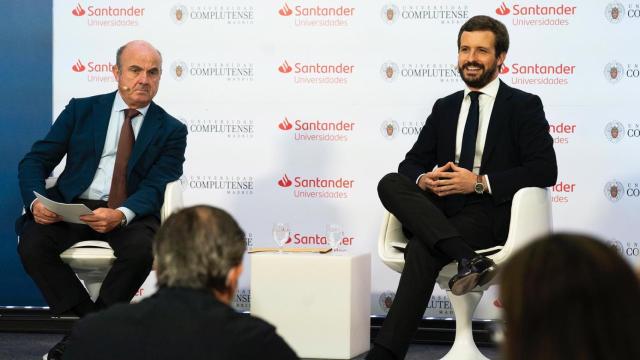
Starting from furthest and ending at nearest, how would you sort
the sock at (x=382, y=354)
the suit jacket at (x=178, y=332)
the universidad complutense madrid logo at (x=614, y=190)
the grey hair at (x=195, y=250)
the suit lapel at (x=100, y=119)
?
the universidad complutense madrid logo at (x=614, y=190) < the suit lapel at (x=100, y=119) < the sock at (x=382, y=354) < the grey hair at (x=195, y=250) < the suit jacket at (x=178, y=332)

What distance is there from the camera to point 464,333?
4328 millimetres

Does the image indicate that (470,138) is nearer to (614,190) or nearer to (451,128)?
(451,128)

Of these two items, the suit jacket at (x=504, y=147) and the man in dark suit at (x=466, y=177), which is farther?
the suit jacket at (x=504, y=147)

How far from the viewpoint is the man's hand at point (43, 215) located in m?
4.18

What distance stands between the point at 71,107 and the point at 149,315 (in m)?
3.07

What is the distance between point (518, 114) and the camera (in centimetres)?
430

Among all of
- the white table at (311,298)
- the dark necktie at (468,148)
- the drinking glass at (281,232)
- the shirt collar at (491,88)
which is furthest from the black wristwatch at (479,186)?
A: the drinking glass at (281,232)

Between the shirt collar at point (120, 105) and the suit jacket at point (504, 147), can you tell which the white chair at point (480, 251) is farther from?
the shirt collar at point (120, 105)

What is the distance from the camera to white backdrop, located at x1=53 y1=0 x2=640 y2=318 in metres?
5.16

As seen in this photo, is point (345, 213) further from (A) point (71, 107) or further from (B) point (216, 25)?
(A) point (71, 107)

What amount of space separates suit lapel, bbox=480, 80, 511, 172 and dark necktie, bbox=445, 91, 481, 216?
5 cm

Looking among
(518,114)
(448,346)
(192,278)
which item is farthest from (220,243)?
(448,346)

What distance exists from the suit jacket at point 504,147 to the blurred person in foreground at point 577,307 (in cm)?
313

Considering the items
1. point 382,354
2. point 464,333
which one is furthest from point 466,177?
point 382,354
